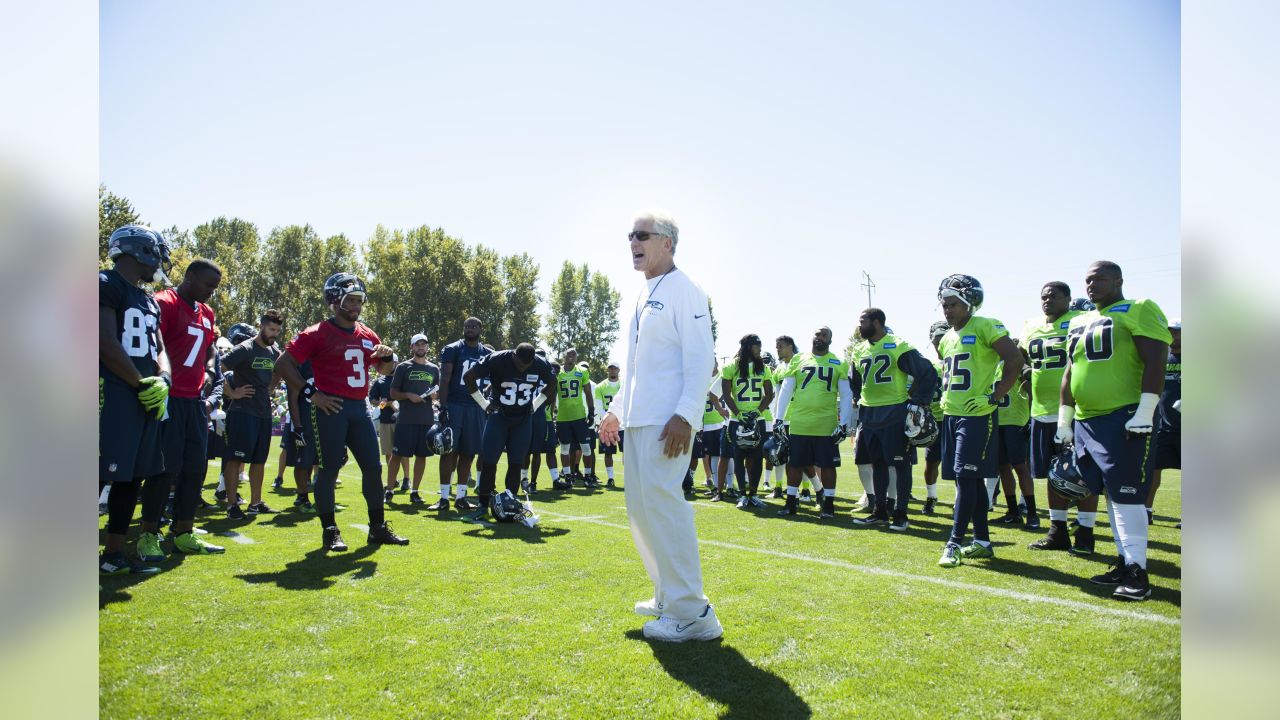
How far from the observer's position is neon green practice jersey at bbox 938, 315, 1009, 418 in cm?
612

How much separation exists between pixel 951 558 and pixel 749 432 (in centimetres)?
465

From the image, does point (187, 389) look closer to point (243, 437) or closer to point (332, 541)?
point (332, 541)

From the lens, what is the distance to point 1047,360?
7613 millimetres

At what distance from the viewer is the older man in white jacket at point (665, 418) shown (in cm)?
369

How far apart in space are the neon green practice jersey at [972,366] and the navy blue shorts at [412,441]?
7185mm

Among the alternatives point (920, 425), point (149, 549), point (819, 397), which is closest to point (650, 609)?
point (149, 549)

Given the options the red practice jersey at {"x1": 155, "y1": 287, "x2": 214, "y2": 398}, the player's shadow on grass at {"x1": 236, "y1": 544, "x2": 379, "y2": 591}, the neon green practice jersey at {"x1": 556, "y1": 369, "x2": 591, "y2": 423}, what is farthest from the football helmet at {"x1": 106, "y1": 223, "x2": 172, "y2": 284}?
A: the neon green practice jersey at {"x1": 556, "y1": 369, "x2": 591, "y2": 423}

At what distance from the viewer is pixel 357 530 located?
7387mm

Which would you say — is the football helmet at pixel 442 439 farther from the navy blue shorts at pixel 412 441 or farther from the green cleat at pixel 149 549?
the green cleat at pixel 149 549

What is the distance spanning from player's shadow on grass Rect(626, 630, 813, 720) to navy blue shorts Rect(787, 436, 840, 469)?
5754 millimetres

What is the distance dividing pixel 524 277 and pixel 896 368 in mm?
45383

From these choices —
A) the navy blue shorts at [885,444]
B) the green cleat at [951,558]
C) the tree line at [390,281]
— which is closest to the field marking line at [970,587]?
the green cleat at [951,558]
